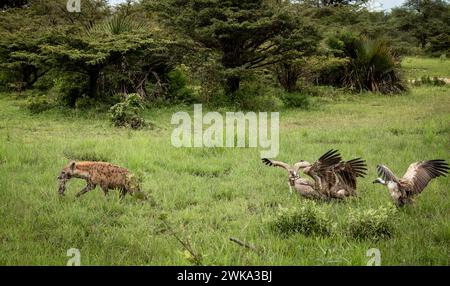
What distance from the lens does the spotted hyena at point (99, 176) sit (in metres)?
5.58

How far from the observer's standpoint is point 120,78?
14.8 m

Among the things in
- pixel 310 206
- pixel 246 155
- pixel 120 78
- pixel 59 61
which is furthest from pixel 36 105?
pixel 310 206

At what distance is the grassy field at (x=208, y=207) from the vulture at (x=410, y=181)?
0.14 m

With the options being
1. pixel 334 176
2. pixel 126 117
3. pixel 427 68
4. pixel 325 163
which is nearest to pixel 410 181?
pixel 334 176

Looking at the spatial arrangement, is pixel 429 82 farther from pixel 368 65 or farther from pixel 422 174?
pixel 422 174

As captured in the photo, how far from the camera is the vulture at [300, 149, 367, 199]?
571 cm

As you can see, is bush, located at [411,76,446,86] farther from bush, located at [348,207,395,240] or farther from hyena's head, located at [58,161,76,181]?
hyena's head, located at [58,161,76,181]

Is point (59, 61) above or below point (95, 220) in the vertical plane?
above

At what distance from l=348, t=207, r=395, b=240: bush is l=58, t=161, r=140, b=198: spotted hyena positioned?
2.34m

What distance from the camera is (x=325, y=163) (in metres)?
5.73

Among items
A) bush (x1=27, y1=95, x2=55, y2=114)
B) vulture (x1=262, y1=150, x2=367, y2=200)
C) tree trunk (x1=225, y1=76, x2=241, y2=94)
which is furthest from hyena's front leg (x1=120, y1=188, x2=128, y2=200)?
tree trunk (x1=225, y1=76, x2=241, y2=94)
